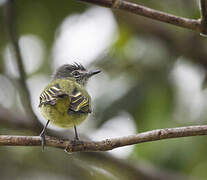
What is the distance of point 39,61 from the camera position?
18.0 ft

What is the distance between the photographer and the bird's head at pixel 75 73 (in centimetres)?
480

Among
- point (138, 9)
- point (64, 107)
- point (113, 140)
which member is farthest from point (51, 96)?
point (138, 9)

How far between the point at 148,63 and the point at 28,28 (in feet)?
5.41

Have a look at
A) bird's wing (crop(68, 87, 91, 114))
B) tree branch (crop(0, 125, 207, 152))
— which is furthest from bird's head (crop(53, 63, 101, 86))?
tree branch (crop(0, 125, 207, 152))

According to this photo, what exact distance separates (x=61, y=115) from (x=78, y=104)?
180 mm

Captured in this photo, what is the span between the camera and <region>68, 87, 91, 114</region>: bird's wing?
3.34 metres

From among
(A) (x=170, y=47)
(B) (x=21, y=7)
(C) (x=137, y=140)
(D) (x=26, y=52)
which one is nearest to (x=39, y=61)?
(D) (x=26, y=52)

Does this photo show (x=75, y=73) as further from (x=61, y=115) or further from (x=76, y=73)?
(x=61, y=115)

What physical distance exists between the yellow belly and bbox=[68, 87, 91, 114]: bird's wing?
5 centimetres

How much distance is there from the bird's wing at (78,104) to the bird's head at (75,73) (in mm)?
1094

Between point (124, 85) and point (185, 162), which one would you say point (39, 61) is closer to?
point (124, 85)

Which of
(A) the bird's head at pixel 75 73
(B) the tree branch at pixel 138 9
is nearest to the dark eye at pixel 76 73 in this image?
(A) the bird's head at pixel 75 73

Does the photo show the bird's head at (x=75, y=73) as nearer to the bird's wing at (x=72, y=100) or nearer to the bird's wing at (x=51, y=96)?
the bird's wing at (x=72, y=100)

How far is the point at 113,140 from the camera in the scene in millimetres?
2727
